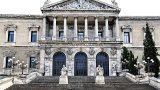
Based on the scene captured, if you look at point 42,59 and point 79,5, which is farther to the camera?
point 79,5

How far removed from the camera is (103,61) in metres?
42.7

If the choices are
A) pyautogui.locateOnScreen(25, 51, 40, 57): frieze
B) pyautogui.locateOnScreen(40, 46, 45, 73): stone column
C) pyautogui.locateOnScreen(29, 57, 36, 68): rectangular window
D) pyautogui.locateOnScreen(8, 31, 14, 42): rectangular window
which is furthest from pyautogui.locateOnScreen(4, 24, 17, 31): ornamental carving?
pyautogui.locateOnScreen(40, 46, 45, 73): stone column

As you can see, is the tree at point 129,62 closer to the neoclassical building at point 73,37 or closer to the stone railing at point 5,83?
the neoclassical building at point 73,37

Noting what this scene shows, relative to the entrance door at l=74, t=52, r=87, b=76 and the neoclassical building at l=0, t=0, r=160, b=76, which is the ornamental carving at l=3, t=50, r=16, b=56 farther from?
the entrance door at l=74, t=52, r=87, b=76

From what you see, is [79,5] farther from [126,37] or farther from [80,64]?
[126,37]

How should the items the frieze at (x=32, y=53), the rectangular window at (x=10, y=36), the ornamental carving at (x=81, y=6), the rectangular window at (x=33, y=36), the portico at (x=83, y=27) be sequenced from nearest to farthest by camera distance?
1. the portico at (x=83, y=27)
2. the ornamental carving at (x=81, y=6)
3. the frieze at (x=32, y=53)
4. the rectangular window at (x=33, y=36)
5. the rectangular window at (x=10, y=36)

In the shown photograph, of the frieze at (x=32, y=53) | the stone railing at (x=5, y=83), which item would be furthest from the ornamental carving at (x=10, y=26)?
the stone railing at (x=5, y=83)

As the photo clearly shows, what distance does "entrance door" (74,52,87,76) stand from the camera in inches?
1668

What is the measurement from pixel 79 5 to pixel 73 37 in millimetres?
5255

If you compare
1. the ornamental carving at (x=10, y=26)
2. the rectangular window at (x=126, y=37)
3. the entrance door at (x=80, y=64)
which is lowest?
the entrance door at (x=80, y=64)

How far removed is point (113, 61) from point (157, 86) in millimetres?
16621

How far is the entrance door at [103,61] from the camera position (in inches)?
1672

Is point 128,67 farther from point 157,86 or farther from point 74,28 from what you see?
point 157,86

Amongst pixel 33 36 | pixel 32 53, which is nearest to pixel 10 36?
pixel 33 36
